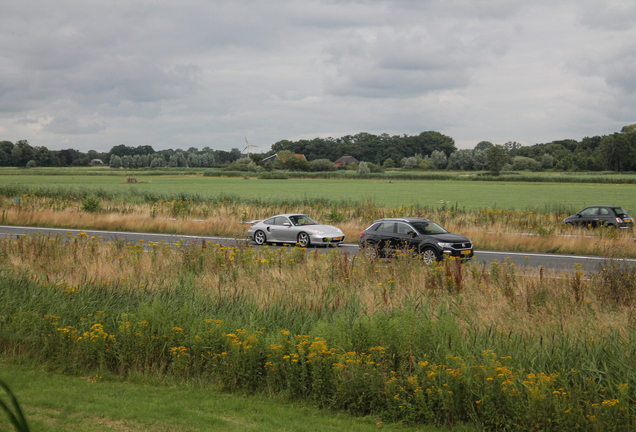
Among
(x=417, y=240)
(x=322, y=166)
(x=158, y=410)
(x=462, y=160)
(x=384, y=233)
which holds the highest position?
(x=462, y=160)

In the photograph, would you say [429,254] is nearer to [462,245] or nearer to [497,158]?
[462,245]

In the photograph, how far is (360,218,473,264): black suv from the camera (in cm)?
1764

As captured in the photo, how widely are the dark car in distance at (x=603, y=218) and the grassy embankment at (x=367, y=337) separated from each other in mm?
16461

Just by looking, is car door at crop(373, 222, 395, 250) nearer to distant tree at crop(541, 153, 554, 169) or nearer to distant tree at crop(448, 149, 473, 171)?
distant tree at crop(448, 149, 473, 171)

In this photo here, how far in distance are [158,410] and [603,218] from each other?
2579 cm

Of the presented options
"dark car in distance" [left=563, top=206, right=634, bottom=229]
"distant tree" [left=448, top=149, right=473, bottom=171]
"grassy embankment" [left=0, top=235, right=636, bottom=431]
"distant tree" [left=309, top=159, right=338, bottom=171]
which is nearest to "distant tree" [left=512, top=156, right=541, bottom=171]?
"distant tree" [left=448, top=149, right=473, bottom=171]

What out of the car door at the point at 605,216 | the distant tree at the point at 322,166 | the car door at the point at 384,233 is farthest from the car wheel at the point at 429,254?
the distant tree at the point at 322,166

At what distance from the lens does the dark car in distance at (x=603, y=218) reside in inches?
1019

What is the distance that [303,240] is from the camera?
23.8 metres

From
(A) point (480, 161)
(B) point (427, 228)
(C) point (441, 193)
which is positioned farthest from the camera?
(A) point (480, 161)

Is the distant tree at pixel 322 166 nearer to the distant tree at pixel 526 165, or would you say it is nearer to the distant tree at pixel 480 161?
the distant tree at pixel 480 161

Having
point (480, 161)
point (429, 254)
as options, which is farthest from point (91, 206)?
point (480, 161)

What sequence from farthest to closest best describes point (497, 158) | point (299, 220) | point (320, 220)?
1. point (497, 158)
2. point (320, 220)
3. point (299, 220)

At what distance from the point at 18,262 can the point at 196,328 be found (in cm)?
776
